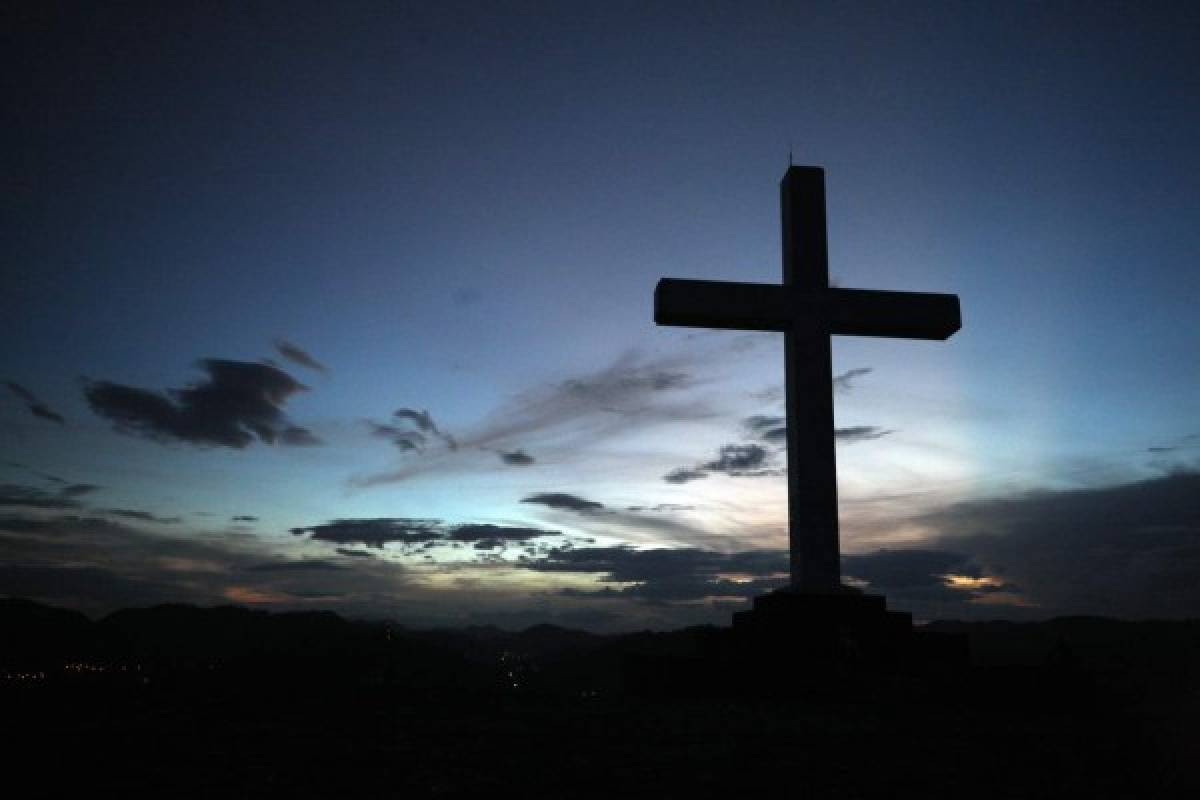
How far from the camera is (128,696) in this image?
21.2 ft

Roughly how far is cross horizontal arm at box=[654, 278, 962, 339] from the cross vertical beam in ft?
0.60

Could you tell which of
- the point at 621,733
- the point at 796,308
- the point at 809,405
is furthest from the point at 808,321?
the point at 621,733

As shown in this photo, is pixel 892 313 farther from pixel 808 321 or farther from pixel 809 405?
pixel 809 405

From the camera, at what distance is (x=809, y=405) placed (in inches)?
466

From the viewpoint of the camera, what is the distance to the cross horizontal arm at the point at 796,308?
39.4 ft

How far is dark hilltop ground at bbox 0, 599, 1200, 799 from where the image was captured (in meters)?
3.91

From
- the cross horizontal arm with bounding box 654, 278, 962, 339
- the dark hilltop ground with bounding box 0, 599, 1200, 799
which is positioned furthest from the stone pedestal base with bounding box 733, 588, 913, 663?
the cross horizontal arm with bounding box 654, 278, 962, 339

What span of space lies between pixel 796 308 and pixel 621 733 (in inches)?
327

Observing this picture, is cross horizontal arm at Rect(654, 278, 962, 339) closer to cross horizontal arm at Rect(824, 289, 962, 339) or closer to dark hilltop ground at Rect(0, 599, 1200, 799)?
cross horizontal arm at Rect(824, 289, 962, 339)

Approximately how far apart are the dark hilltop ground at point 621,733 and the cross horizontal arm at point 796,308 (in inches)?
202

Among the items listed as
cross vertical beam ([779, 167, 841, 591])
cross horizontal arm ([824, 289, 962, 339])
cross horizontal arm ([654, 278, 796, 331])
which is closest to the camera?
cross vertical beam ([779, 167, 841, 591])

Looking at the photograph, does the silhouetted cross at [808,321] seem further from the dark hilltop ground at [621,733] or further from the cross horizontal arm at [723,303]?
the dark hilltop ground at [621,733]

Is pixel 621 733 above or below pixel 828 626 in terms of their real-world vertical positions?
below

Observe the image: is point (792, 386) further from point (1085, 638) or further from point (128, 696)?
point (1085, 638)
